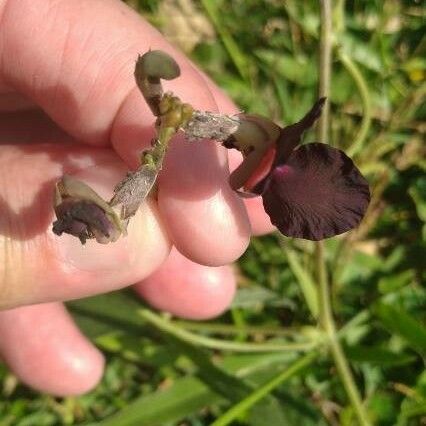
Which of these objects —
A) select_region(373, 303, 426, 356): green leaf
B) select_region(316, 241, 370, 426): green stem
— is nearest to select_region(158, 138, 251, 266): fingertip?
select_region(316, 241, 370, 426): green stem

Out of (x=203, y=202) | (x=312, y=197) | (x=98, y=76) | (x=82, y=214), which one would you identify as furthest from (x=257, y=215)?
(x=82, y=214)

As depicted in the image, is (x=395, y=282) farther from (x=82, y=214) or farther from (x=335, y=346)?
(x=82, y=214)

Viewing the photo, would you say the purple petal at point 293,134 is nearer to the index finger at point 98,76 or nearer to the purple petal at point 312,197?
the purple petal at point 312,197

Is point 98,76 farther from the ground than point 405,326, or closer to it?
farther from the ground

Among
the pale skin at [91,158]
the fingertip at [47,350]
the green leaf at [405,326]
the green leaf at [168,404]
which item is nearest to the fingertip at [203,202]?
the pale skin at [91,158]

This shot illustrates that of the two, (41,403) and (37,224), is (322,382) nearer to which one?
(41,403)
